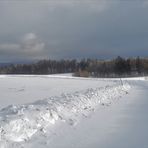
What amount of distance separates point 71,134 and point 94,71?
140488mm

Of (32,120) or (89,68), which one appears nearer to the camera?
(32,120)

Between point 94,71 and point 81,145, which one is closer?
point 81,145

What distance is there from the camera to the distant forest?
134m

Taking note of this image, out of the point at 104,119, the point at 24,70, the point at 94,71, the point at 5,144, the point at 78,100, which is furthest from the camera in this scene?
the point at 24,70

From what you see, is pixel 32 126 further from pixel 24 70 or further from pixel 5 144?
pixel 24 70

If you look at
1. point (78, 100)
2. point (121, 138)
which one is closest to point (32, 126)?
point (121, 138)

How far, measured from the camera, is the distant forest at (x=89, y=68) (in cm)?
13400

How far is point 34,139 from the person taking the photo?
813 centimetres

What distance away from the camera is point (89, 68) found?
154 metres

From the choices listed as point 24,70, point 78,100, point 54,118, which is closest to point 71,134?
point 54,118

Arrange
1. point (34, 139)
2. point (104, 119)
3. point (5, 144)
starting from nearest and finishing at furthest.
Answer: point (5, 144) → point (34, 139) → point (104, 119)

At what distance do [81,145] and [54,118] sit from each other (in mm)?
3042

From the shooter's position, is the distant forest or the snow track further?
the distant forest

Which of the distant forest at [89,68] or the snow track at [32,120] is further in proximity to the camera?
the distant forest at [89,68]
